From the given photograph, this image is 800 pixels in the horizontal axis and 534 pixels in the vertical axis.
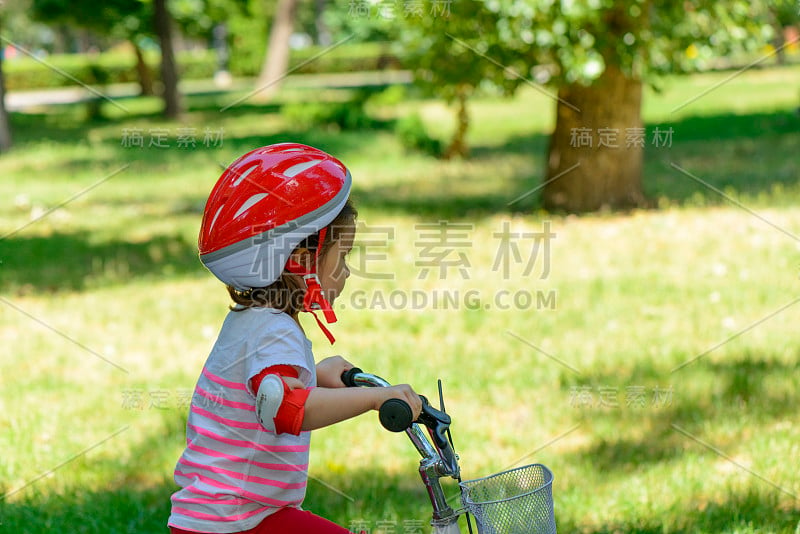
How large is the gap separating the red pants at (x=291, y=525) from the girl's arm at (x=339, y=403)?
0.34 meters

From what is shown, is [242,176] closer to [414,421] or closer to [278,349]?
[278,349]

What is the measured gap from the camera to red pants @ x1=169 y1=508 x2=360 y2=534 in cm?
238

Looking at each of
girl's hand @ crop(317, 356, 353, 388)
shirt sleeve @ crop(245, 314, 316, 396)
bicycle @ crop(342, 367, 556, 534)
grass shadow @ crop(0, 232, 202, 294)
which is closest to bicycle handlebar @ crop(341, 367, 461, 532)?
bicycle @ crop(342, 367, 556, 534)

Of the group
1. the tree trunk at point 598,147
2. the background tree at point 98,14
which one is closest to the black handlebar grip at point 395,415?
the tree trunk at point 598,147

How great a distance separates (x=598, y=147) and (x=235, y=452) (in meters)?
7.77

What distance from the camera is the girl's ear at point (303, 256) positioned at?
2422 mm

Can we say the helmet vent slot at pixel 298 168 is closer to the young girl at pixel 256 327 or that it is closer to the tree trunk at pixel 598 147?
the young girl at pixel 256 327

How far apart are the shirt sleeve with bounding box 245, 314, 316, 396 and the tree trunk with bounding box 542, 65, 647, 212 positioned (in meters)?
7.42

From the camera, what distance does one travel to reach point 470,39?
905 cm

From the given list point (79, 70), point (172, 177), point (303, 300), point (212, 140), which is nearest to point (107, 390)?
point (303, 300)

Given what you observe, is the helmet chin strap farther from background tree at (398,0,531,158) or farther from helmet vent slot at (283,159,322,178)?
background tree at (398,0,531,158)

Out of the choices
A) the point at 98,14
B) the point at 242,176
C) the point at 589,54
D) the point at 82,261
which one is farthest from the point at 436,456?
the point at 98,14

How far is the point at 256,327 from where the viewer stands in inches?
91.6

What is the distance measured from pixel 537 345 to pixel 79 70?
3575cm
